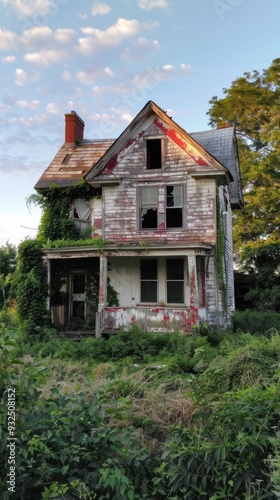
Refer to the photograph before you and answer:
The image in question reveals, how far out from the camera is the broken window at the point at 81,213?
63.0 ft

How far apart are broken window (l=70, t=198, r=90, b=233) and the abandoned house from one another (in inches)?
1.7

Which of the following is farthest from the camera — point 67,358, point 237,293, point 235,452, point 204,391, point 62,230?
point 237,293

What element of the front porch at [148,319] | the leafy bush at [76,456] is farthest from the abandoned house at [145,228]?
the leafy bush at [76,456]

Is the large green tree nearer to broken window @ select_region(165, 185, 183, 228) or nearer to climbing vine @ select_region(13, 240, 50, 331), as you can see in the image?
broken window @ select_region(165, 185, 183, 228)

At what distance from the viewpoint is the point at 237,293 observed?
28.4m

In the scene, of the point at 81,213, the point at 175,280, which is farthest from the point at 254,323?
the point at 81,213

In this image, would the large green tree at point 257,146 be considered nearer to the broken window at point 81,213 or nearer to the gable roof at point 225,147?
the gable roof at point 225,147

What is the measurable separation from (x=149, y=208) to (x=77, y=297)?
4879 mm

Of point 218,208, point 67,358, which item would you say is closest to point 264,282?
point 218,208

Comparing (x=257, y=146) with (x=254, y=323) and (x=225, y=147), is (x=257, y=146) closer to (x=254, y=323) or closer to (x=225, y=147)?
(x=225, y=147)

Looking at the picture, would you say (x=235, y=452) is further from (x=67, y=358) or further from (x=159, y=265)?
(x=159, y=265)

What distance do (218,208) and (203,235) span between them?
4.49 ft

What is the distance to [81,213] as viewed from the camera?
19.3 metres

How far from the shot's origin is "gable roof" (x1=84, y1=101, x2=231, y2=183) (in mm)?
17422
